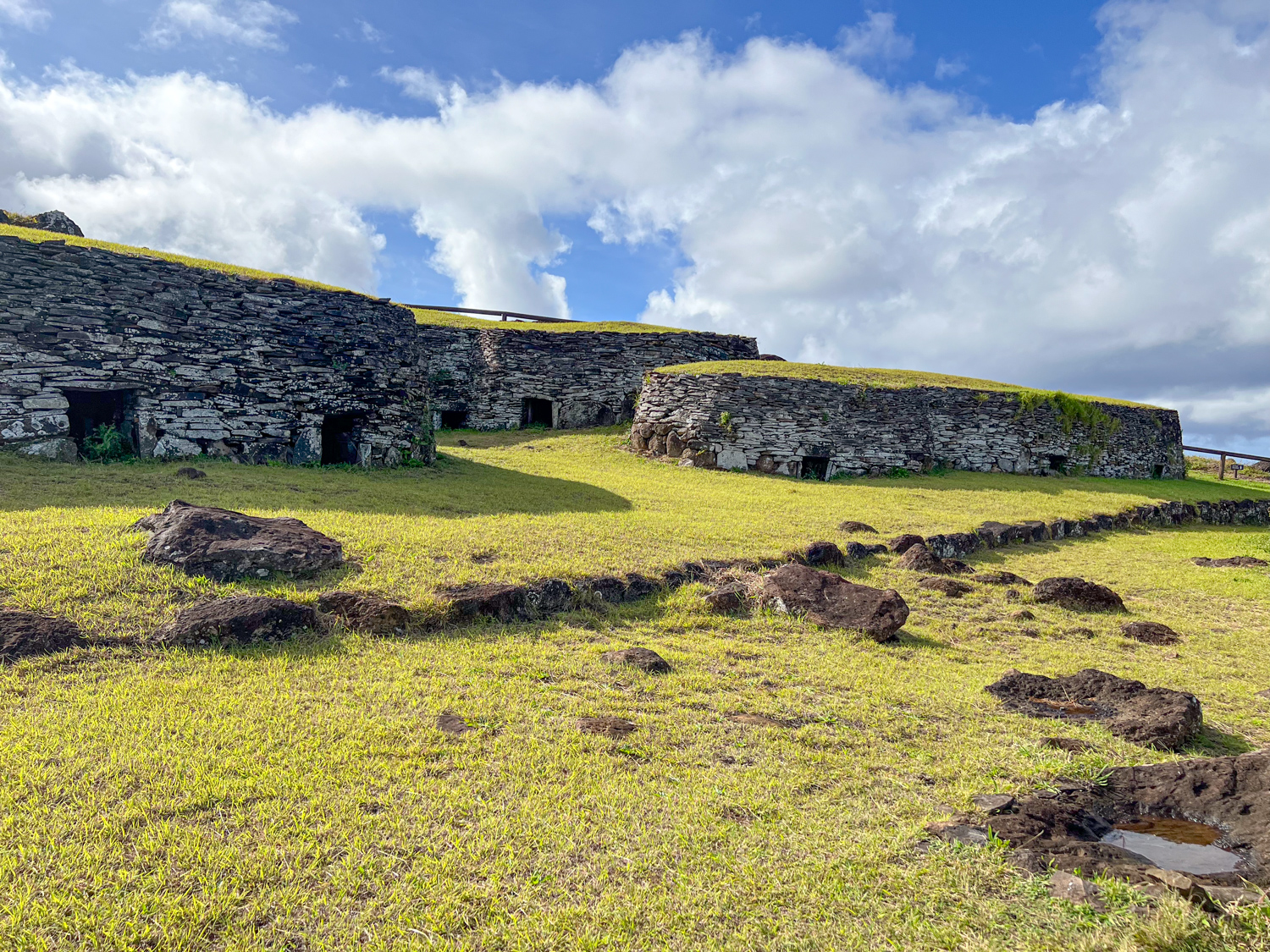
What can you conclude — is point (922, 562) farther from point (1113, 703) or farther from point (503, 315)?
point (503, 315)

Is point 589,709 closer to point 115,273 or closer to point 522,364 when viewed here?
point 115,273

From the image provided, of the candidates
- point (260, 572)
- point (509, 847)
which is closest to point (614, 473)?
point (260, 572)

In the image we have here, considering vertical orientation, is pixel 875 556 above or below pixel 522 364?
below

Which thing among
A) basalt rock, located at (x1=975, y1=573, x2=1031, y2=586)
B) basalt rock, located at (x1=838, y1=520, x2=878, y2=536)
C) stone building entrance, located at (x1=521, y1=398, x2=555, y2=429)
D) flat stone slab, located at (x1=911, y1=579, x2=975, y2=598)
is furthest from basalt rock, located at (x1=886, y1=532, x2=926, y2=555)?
stone building entrance, located at (x1=521, y1=398, x2=555, y2=429)

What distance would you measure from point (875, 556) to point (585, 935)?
9.40m

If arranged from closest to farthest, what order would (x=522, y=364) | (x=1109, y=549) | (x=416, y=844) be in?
(x=416, y=844) → (x=1109, y=549) → (x=522, y=364)

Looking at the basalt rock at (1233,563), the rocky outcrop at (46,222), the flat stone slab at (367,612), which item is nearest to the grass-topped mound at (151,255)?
the rocky outcrop at (46,222)

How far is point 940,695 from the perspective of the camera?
242 inches

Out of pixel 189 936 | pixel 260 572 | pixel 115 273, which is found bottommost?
pixel 189 936

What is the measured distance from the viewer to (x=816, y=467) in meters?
20.8

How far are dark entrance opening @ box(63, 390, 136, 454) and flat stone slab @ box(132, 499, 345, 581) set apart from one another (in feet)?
21.7

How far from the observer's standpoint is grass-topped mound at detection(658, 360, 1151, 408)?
21.6 m

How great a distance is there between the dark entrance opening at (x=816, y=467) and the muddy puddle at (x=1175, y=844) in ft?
54.3

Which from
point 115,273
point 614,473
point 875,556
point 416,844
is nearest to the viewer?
point 416,844
